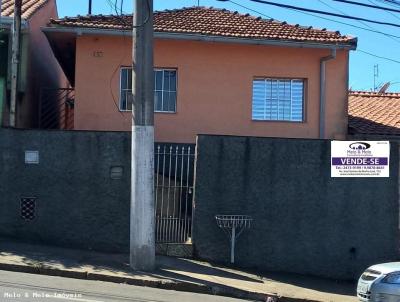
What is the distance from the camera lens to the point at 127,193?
12094 millimetres

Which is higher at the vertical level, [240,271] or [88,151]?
[88,151]

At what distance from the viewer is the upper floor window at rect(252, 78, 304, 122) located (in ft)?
51.0

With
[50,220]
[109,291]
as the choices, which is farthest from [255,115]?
[109,291]

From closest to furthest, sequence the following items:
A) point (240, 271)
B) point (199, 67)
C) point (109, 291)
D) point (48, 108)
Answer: point (109, 291) < point (240, 271) < point (199, 67) < point (48, 108)

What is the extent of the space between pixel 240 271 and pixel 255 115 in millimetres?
5173

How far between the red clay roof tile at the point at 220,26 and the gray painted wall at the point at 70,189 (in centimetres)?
379

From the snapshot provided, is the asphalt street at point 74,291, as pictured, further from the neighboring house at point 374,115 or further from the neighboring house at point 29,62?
the neighboring house at point 374,115

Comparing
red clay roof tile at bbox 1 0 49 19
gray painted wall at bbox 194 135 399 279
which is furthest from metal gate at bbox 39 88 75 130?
gray painted wall at bbox 194 135 399 279

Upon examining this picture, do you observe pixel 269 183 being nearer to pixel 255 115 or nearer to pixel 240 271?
pixel 240 271

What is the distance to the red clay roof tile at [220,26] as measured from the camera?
14.9 m

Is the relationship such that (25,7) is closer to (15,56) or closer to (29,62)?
(29,62)

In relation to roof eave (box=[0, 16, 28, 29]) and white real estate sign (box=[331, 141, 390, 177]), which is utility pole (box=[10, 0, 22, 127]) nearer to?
roof eave (box=[0, 16, 28, 29])

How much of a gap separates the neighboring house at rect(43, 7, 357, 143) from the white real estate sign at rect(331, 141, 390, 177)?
338cm

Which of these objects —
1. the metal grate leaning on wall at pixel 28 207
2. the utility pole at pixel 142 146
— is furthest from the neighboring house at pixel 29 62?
the utility pole at pixel 142 146
